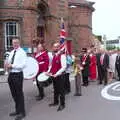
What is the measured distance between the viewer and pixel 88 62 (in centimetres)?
2145

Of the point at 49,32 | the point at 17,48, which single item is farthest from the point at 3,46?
the point at 17,48

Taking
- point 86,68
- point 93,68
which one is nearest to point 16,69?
point 86,68

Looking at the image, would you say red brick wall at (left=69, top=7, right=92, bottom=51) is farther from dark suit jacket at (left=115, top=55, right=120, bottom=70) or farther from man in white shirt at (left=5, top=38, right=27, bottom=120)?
man in white shirt at (left=5, top=38, right=27, bottom=120)

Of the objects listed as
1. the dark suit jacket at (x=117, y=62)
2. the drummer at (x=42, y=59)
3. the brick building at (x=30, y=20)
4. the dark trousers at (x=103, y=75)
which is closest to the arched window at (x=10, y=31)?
the brick building at (x=30, y=20)

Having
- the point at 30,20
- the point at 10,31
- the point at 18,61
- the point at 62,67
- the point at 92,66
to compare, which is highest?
the point at 30,20

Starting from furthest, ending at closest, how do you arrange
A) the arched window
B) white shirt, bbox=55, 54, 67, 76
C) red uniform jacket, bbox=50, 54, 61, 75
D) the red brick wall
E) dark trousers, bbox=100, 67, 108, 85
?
1. the red brick wall
2. the arched window
3. dark trousers, bbox=100, 67, 108, 85
4. red uniform jacket, bbox=50, 54, 61, 75
5. white shirt, bbox=55, 54, 67, 76

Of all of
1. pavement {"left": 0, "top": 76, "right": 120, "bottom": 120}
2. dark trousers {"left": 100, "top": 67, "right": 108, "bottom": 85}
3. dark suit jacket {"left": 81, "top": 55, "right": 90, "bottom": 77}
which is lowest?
pavement {"left": 0, "top": 76, "right": 120, "bottom": 120}

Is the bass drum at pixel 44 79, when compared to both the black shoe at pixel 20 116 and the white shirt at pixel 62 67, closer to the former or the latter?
the white shirt at pixel 62 67

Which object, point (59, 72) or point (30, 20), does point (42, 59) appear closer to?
point (59, 72)

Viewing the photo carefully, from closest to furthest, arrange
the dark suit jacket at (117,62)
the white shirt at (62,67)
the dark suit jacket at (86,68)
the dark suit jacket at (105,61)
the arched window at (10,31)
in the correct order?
the white shirt at (62,67), the dark suit jacket at (86,68), the dark suit jacket at (105,61), the dark suit jacket at (117,62), the arched window at (10,31)

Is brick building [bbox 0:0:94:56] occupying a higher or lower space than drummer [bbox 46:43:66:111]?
higher

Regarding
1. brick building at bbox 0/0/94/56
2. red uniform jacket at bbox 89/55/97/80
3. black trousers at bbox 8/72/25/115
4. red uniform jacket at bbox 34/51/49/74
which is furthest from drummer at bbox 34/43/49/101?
brick building at bbox 0/0/94/56

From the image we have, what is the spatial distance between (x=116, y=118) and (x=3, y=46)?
22720 mm

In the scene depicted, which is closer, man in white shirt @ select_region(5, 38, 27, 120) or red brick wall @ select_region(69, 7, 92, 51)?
man in white shirt @ select_region(5, 38, 27, 120)
